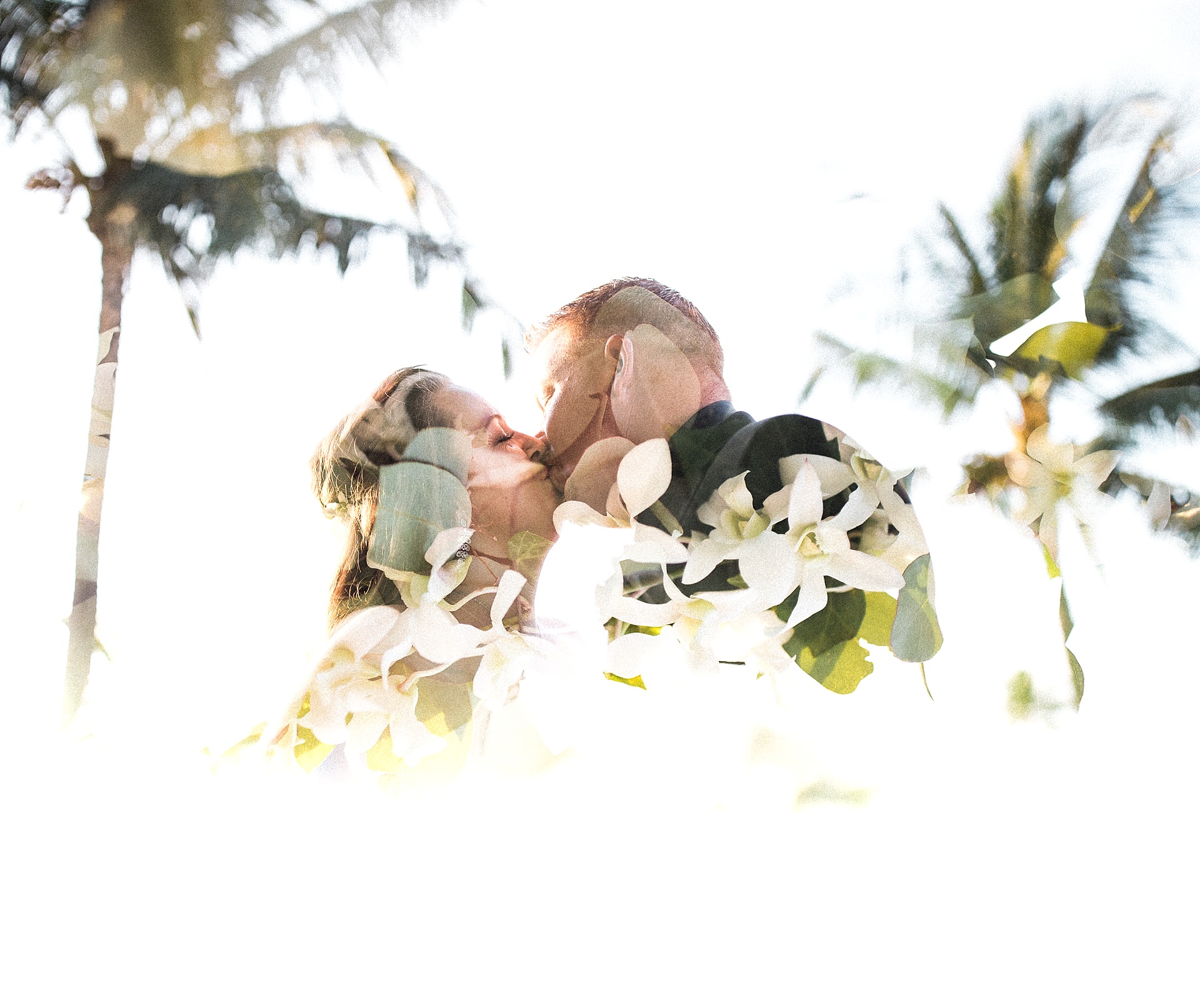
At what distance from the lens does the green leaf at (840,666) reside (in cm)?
33

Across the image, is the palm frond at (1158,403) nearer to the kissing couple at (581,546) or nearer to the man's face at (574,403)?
the kissing couple at (581,546)

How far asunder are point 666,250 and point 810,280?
6 cm

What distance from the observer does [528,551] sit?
1.09ft

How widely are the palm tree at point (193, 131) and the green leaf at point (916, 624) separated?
22 cm

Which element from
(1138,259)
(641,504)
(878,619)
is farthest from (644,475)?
(1138,259)

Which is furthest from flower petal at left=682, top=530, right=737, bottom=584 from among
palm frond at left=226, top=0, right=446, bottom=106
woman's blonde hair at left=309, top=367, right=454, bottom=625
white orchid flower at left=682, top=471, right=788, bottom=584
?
palm frond at left=226, top=0, right=446, bottom=106

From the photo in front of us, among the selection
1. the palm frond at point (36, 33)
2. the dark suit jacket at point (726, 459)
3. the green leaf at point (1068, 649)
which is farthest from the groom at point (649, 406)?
the palm frond at point (36, 33)

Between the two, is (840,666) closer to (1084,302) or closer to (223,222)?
(1084,302)

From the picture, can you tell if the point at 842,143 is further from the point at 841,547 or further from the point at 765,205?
the point at 841,547

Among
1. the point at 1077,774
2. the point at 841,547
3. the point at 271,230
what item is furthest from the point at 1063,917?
the point at 271,230

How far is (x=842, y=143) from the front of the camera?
0.36 metres

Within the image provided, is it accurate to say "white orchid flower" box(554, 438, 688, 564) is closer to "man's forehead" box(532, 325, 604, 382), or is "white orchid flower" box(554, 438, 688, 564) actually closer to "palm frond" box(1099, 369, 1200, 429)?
"man's forehead" box(532, 325, 604, 382)

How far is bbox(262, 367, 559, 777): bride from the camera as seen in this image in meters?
0.33

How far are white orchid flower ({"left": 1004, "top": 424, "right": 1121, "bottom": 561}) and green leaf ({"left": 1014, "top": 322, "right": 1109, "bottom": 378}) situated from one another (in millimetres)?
28
